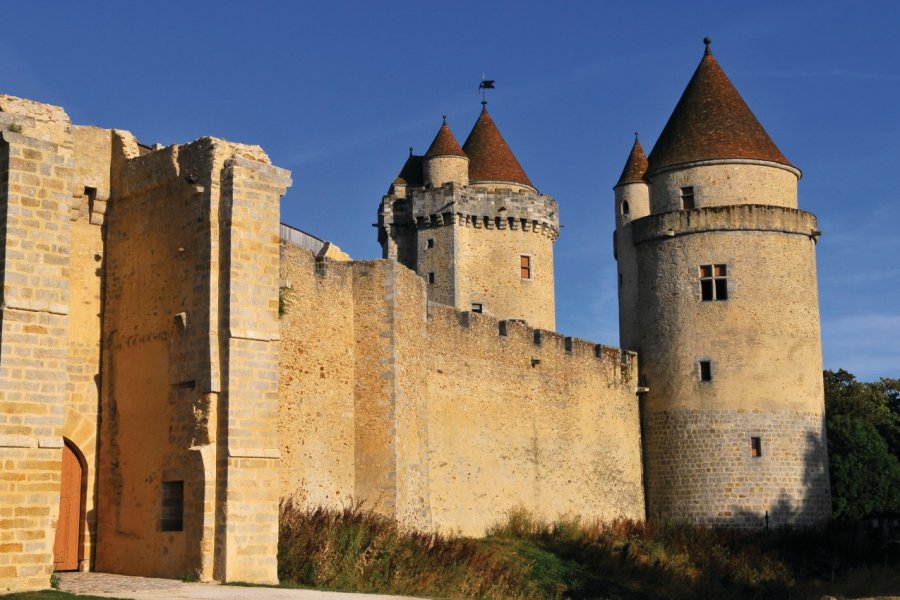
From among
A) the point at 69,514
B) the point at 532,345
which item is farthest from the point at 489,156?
the point at 69,514

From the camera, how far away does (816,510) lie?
30141 mm

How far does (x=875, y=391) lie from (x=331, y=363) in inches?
1254

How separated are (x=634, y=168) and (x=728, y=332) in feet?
26.5

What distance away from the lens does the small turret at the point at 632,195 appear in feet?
118

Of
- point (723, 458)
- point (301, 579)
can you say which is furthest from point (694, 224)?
point (301, 579)

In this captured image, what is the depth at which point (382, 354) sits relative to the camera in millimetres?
21281

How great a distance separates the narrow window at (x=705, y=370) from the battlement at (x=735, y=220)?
126 inches

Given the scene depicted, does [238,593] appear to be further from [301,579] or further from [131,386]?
[131,386]

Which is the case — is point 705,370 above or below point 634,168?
below

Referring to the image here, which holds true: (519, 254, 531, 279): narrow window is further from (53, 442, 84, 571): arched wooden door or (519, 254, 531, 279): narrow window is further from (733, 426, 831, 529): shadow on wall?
(53, 442, 84, 571): arched wooden door

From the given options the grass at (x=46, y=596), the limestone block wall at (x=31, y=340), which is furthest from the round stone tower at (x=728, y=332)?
the grass at (x=46, y=596)

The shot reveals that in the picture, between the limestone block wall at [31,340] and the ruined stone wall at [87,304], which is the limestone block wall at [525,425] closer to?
the ruined stone wall at [87,304]

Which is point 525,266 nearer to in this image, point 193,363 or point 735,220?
point 735,220

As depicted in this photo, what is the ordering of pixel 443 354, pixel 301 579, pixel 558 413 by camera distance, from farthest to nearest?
1. pixel 558 413
2. pixel 443 354
3. pixel 301 579
